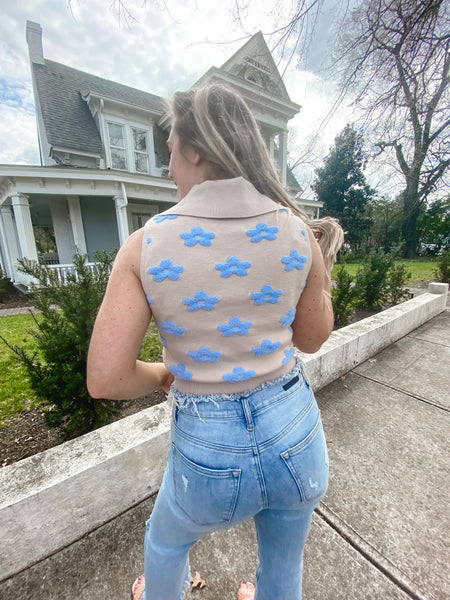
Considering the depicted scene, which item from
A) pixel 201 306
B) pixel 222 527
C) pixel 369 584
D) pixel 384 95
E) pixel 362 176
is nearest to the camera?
pixel 201 306

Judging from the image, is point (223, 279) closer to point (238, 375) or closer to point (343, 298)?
point (238, 375)

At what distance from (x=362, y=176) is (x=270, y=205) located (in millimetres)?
21120

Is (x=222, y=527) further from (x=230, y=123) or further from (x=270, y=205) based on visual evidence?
(x=230, y=123)

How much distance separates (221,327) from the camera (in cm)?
71

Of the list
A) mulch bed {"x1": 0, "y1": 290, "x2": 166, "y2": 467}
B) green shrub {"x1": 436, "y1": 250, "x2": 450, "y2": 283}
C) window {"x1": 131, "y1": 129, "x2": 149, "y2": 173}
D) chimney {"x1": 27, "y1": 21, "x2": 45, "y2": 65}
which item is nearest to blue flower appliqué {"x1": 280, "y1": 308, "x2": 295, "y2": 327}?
mulch bed {"x1": 0, "y1": 290, "x2": 166, "y2": 467}

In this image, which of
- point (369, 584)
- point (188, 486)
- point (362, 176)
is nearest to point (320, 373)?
point (369, 584)

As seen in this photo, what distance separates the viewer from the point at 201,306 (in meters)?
0.69

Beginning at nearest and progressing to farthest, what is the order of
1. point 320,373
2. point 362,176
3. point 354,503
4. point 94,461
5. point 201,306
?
point 201,306
point 94,461
point 354,503
point 320,373
point 362,176

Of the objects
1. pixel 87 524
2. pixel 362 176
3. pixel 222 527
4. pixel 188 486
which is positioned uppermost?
pixel 362 176

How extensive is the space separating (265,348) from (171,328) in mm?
247

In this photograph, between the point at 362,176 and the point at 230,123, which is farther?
the point at 362,176

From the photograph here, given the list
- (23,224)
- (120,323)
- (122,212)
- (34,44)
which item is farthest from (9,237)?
(120,323)

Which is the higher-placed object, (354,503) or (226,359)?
(226,359)

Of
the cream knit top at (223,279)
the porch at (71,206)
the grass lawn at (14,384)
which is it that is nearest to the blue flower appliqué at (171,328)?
the cream knit top at (223,279)
